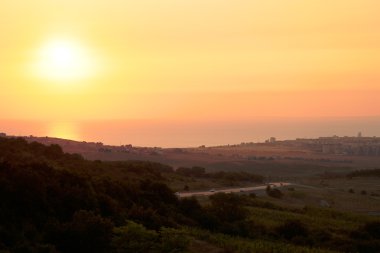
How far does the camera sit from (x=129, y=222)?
15.5m

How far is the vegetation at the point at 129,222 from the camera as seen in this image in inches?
598

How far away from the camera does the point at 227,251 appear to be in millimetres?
18047

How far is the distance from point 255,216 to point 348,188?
2639cm

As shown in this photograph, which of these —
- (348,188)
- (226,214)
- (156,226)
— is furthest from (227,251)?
(348,188)

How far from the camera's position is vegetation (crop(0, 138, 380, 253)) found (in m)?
15.2

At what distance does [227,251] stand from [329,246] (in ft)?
25.8

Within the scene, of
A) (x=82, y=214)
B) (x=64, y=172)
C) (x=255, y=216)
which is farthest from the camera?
(x=255, y=216)

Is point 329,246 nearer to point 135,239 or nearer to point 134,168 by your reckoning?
point 135,239

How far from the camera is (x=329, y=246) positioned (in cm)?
2386

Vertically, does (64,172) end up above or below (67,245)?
above

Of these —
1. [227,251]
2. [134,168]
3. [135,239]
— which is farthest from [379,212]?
[135,239]

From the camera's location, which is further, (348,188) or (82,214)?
(348,188)

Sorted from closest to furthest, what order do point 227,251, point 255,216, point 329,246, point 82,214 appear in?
point 82,214 < point 227,251 < point 329,246 < point 255,216

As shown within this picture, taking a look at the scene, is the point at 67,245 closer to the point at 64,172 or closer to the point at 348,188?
the point at 64,172
